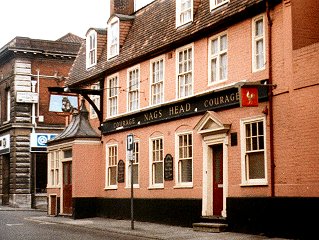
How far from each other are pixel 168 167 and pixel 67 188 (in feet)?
26.5

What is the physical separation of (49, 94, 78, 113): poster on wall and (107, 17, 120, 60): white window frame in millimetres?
5724

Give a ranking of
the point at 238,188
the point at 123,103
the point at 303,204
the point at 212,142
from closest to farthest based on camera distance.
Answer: the point at 303,204
the point at 238,188
the point at 212,142
the point at 123,103

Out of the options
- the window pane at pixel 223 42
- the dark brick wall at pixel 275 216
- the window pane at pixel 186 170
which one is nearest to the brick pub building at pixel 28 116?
the window pane at pixel 186 170

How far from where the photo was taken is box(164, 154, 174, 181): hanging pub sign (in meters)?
23.6

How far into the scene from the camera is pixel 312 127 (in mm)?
16875

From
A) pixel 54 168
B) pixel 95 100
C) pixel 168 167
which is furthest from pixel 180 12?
pixel 54 168

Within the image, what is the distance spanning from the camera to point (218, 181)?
21109 mm

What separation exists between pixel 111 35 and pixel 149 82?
533cm

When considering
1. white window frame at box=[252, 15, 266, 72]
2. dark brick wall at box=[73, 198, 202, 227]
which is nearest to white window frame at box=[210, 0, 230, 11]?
white window frame at box=[252, 15, 266, 72]

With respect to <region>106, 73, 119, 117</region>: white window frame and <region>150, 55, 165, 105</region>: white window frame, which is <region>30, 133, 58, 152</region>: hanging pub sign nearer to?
<region>106, 73, 119, 117</region>: white window frame

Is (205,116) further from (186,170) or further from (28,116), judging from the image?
(28,116)

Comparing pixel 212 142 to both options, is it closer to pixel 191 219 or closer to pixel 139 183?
pixel 191 219

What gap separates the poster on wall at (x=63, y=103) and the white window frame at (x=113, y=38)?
5724mm

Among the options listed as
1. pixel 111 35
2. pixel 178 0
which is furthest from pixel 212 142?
pixel 111 35
